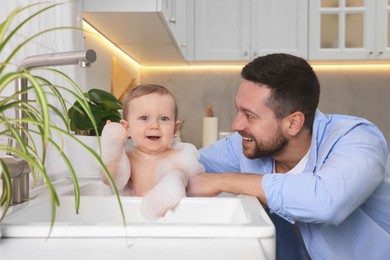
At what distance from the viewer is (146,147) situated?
1.21 m

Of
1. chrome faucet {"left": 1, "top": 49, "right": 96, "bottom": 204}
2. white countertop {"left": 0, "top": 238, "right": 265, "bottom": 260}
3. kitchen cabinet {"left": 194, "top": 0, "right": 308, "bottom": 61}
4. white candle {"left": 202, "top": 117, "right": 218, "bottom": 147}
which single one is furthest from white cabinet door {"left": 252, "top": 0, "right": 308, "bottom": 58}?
white countertop {"left": 0, "top": 238, "right": 265, "bottom": 260}

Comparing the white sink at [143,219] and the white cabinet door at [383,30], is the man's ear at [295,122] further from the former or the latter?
the white cabinet door at [383,30]

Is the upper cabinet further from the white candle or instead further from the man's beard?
the man's beard

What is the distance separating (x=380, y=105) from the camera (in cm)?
357

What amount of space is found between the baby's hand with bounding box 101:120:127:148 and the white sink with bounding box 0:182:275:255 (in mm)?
155

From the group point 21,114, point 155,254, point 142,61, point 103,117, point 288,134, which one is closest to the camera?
point 155,254

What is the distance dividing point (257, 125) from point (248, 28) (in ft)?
5.95

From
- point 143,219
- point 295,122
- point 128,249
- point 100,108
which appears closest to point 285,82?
point 295,122

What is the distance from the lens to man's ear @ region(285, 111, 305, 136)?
62.2 inches

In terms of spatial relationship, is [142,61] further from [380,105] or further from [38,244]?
[38,244]

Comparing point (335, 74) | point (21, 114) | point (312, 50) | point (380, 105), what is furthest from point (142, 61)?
point (21, 114)

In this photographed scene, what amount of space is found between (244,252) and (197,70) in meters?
3.12

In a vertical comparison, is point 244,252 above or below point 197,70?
below

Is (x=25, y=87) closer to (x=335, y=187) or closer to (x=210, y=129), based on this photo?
(x=335, y=187)
